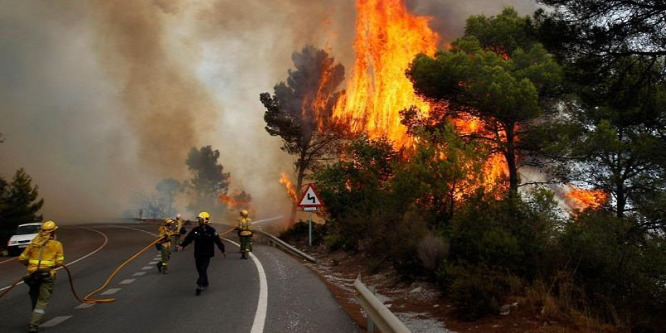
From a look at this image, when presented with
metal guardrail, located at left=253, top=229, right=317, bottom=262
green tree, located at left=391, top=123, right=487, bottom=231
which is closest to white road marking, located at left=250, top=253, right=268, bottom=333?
metal guardrail, located at left=253, top=229, right=317, bottom=262

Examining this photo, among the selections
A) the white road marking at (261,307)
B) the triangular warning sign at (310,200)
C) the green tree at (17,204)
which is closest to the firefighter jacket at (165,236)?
the white road marking at (261,307)

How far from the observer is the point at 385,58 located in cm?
3297

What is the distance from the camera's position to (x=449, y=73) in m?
23.7

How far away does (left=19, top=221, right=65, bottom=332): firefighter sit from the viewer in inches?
285

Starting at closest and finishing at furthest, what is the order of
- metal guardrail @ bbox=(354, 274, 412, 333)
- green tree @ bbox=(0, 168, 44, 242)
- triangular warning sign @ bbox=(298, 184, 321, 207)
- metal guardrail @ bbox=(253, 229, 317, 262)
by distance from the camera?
metal guardrail @ bbox=(354, 274, 412, 333), metal guardrail @ bbox=(253, 229, 317, 262), triangular warning sign @ bbox=(298, 184, 321, 207), green tree @ bbox=(0, 168, 44, 242)

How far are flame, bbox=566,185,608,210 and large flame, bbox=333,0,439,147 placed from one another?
10.4 m

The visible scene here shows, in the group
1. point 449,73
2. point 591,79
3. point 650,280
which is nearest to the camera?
point 650,280

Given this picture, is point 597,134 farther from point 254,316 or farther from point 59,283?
point 59,283

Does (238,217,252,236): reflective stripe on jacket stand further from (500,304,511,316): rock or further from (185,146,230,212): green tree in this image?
(185,146,230,212): green tree

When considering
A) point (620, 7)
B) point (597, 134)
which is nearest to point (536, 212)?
point (620, 7)

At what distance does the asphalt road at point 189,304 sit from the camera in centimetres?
701

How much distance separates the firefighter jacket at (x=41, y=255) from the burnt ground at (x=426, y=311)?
492cm

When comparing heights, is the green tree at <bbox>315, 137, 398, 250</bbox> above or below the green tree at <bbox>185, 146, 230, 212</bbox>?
below

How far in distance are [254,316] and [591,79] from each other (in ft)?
33.6
